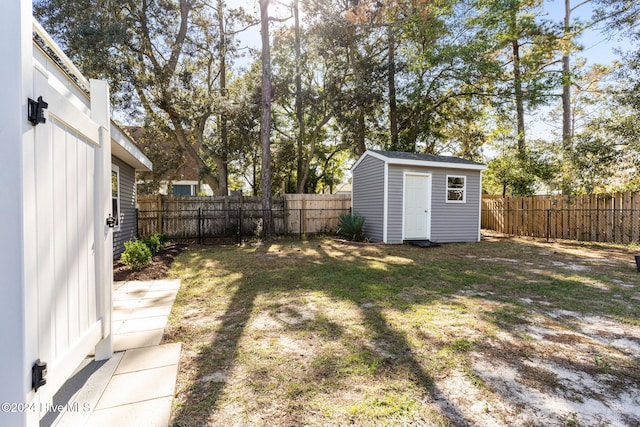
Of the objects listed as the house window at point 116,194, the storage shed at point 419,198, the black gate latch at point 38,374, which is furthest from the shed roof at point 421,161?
the black gate latch at point 38,374

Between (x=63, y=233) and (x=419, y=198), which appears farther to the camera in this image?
(x=419, y=198)

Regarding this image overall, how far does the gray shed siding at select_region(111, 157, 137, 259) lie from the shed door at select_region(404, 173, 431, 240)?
7.66 metres

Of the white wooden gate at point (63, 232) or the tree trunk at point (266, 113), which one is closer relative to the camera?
the white wooden gate at point (63, 232)

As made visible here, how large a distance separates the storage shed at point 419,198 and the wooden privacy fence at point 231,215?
2384mm

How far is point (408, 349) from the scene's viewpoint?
241 centimetres

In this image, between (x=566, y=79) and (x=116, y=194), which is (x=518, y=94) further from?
(x=116, y=194)

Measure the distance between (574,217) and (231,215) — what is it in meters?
12.0

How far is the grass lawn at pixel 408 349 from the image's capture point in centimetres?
169

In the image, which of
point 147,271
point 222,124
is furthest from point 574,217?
point 222,124

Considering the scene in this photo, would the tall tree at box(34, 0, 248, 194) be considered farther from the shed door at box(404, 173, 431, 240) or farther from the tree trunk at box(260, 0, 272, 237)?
the shed door at box(404, 173, 431, 240)

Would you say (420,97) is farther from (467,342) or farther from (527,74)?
(467,342)

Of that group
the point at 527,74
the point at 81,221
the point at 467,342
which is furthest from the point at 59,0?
the point at 527,74

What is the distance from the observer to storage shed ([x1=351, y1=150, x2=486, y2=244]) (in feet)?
29.8

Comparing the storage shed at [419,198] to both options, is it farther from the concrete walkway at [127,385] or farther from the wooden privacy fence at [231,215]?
the concrete walkway at [127,385]
